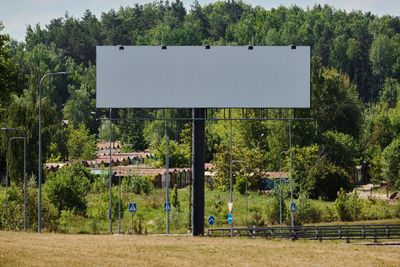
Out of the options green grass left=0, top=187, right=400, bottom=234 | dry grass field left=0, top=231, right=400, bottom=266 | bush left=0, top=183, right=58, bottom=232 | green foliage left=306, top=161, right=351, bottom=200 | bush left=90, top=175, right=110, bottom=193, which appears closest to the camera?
dry grass field left=0, top=231, right=400, bottom=266

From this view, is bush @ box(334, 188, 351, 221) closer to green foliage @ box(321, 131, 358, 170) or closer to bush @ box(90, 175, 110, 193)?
green foliage @ box(321, 131, 358, 170)

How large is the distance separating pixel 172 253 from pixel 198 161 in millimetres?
17670

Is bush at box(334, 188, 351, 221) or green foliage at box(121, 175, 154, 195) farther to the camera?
green foliage at box(121, 175, 154, 195)

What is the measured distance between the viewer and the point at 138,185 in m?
119

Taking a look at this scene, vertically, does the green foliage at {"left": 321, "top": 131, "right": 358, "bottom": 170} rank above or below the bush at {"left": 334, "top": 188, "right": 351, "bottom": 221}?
above

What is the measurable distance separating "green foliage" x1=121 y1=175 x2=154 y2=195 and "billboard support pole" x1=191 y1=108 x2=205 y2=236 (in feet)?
170

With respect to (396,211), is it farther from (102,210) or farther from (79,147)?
(79,147)

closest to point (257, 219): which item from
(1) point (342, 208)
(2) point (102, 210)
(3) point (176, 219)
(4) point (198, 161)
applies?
(3) point (176, 219)

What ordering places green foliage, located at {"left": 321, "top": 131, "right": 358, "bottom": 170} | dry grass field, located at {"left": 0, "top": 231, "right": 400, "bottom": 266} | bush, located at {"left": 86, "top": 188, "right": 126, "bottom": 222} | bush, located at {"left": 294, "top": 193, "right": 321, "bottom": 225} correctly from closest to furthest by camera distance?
dry grass field, located at {"left": 0, "top": 231, "right": 400, "bottom": 266} < bush, located at {"left": 86, "top": 188, "right": 126, "bottom": 222} < bush, located at {"left": 294, "top": 193, "right": 321, "bottom": 225} < green foliage, located at {"left": 321, "top": 131, "right": 358, "bottom": 170}

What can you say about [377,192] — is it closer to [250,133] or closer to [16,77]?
[250,133]

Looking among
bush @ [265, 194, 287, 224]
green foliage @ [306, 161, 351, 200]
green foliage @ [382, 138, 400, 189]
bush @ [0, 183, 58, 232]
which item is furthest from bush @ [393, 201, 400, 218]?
bush @ [0, 183, 58, 232]

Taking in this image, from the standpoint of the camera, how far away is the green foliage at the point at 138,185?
119 metres

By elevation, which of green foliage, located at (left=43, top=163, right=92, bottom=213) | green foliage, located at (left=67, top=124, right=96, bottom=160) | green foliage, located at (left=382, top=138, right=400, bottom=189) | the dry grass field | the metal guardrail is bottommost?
the metal guardrail

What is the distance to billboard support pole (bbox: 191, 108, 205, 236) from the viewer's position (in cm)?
6619
